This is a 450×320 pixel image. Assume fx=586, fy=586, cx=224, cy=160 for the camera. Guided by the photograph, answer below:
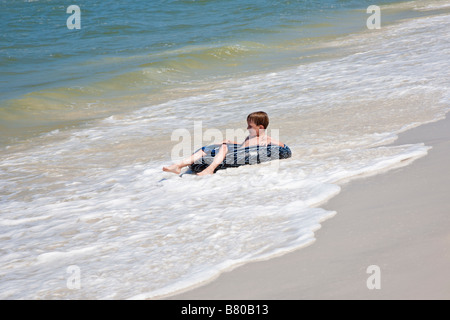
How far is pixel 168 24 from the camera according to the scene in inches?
1050

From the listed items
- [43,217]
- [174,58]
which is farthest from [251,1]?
[43,217]

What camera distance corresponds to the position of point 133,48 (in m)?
21.3

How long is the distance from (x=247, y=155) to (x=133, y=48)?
15288 mm

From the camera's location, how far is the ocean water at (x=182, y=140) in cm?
479

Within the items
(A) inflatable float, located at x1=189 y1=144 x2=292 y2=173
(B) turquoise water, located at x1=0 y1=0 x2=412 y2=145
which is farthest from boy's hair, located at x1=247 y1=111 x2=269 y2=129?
(B) turquoise water, located at x1=0 y1=0 x2=412 y2=145

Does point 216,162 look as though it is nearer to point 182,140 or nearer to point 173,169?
point 173,169

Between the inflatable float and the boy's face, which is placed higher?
the boy's face

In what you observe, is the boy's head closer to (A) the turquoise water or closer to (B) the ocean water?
(B) the ocean water

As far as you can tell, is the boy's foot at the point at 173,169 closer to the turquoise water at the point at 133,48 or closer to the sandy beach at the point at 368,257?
the sandy beach at the point at 368,257

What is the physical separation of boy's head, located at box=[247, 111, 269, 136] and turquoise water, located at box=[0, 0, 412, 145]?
5635mm

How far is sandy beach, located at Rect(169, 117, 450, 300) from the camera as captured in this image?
3.68m

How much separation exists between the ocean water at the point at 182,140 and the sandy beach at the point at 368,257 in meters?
0.20

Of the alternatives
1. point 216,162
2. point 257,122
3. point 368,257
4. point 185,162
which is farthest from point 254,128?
point 368,257

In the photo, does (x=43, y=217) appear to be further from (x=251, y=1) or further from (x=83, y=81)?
(x=251, y=1)
